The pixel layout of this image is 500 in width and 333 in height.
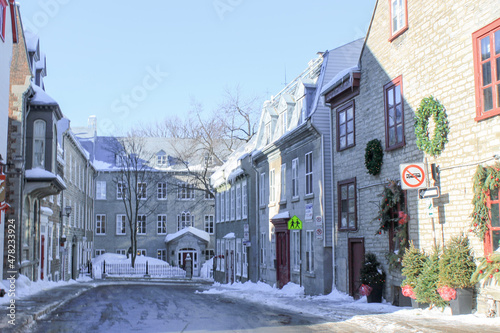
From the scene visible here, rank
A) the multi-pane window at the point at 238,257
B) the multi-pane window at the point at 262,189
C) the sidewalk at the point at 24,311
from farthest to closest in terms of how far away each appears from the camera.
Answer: the multi-pane window at the point at 238,257, the multi-pane window at the point at 262,189, the sidewalk at the point at 24,311

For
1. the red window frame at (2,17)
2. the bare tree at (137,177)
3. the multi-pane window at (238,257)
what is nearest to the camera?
the red window frame at (2,17)

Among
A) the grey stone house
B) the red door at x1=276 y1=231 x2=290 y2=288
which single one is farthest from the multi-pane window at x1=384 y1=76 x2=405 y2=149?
the grey stone house

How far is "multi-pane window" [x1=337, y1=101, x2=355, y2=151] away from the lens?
63.3 ft

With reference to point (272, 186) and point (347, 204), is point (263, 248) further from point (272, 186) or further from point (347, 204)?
point (347, 204)

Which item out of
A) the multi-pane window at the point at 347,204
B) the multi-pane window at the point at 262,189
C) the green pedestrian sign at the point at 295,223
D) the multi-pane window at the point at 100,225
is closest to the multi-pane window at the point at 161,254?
the multi-pane window at the point at 100,225

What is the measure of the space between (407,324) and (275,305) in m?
7.40

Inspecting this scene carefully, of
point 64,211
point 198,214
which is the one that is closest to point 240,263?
point 64,211

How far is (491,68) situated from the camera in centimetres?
1196

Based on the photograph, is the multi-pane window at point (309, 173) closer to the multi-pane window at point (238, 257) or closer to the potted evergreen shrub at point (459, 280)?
the potted evergreen shrub at point (459, 280)

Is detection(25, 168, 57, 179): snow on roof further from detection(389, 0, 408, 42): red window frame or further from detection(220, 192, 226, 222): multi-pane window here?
detection(220, 192, 226, 222): multi-pane window

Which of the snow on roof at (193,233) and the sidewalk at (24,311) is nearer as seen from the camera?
the sidewalk at (24,311)

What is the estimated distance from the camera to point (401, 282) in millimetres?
15656

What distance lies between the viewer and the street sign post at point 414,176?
45.6 ft

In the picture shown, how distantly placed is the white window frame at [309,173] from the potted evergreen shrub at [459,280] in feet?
34.2
